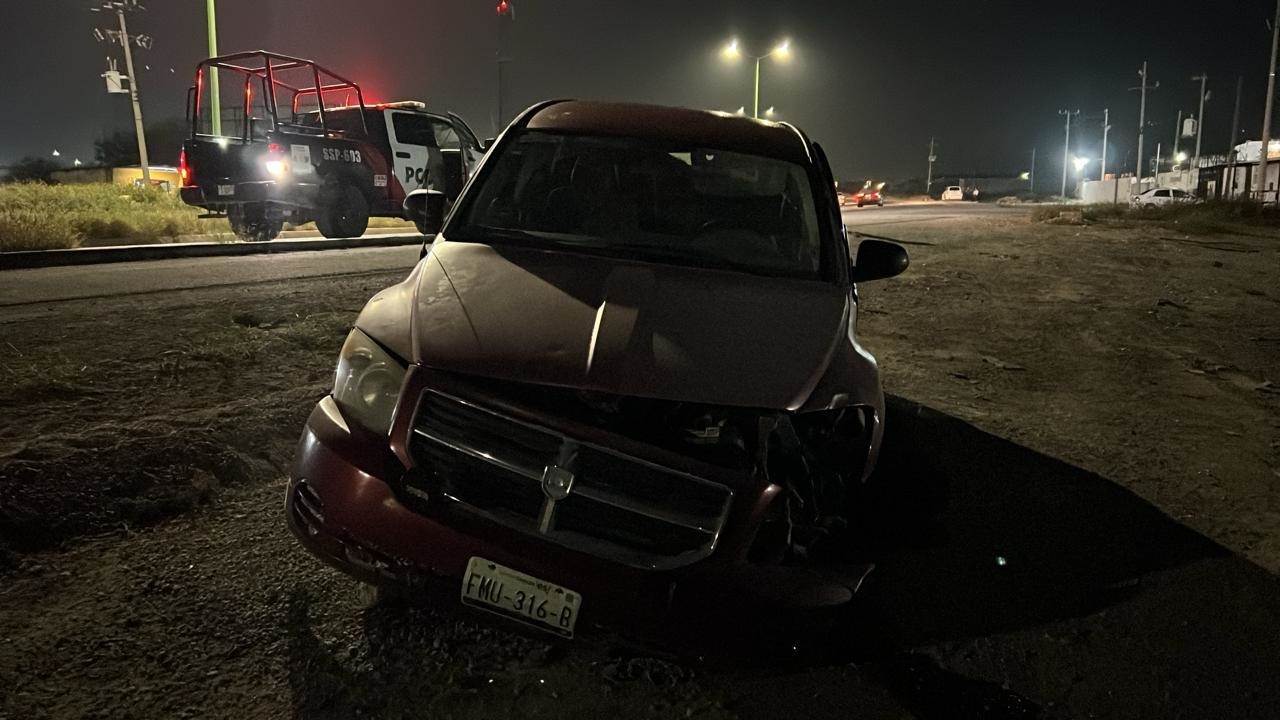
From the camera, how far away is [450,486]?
2.07 metres

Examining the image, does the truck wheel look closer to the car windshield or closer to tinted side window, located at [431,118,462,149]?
tinted side window, located at [431,118,462,149]

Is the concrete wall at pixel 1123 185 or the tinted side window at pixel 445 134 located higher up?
the tinted side window at pixel 445 134

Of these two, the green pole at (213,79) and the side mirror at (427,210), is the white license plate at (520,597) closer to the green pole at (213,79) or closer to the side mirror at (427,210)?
the side mirror at (427,210)

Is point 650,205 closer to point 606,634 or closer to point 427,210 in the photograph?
point 427,210

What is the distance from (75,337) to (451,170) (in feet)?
29.8

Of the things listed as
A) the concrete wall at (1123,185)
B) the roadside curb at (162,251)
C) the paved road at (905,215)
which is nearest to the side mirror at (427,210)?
the roadside curb at (162,251)

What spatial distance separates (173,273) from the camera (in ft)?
28.4

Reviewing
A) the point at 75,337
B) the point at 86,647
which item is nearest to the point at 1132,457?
the point at 86,647

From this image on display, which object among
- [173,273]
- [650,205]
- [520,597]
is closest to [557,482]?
[520,597]

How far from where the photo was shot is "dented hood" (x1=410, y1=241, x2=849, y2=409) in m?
2.11

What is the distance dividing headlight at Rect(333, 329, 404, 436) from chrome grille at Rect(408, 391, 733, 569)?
0.86 ft

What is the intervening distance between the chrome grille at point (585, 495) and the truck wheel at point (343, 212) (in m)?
11.8

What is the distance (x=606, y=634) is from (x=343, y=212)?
1244 centimetres

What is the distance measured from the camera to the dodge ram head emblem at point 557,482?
1.99 meters
